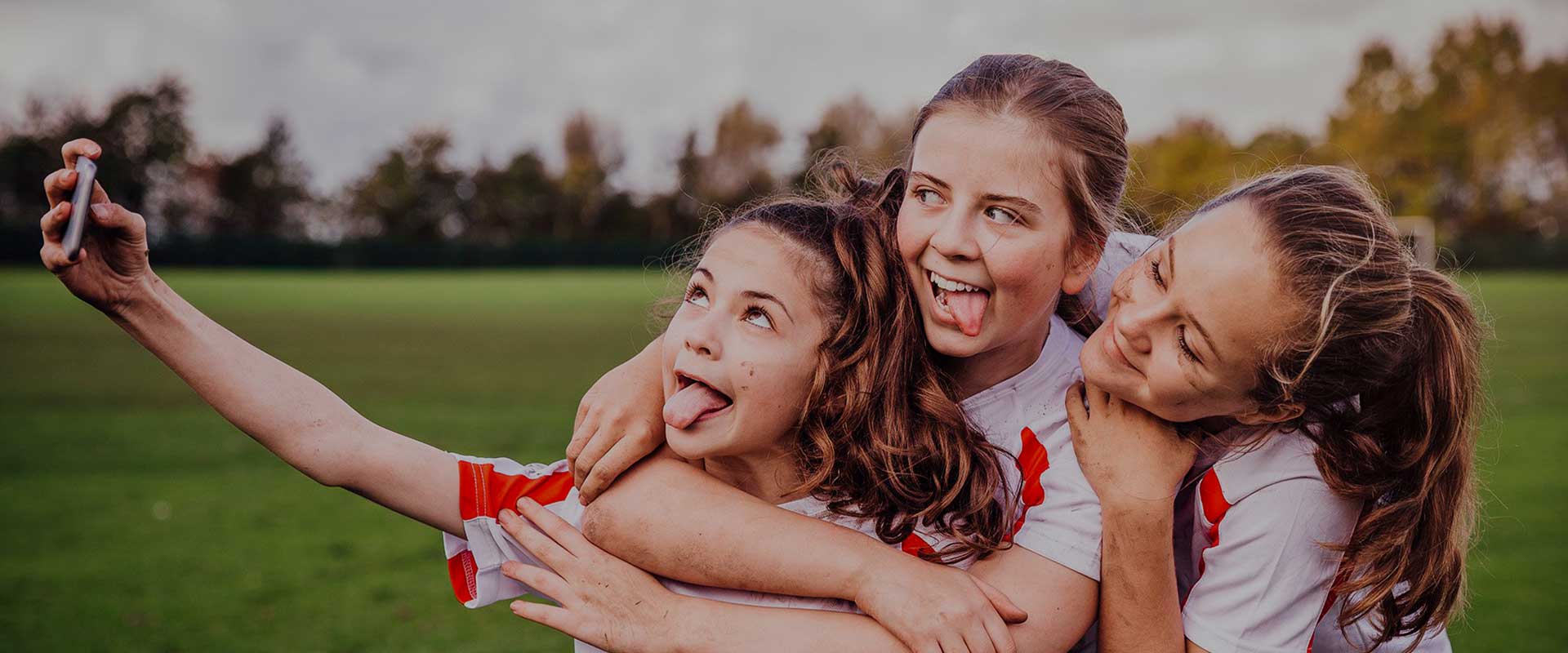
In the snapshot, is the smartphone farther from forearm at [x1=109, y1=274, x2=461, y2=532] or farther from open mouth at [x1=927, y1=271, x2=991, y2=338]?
open mouth at [x1=927, y1=271, x2=991, y2=338]

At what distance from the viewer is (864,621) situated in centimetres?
234

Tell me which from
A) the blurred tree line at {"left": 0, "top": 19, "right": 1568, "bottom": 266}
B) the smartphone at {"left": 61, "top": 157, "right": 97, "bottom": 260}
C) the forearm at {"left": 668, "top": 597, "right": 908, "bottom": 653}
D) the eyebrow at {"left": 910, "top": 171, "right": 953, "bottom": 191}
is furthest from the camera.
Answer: the blurred tree line at {"left": 0, "top": 19, "right": 1568, "bottom": 266}

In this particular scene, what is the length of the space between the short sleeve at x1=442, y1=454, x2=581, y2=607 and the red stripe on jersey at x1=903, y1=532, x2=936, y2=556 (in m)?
0.75

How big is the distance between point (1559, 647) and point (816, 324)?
15.1 ft

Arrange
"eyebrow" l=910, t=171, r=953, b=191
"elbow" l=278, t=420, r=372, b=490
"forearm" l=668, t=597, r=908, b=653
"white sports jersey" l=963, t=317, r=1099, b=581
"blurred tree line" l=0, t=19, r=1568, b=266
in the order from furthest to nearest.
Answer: "blurred tree line" l=0, t=19, r=1568, b=266 < "eyebrow" l=910, t=171, r=953, b=191 < "elbow" l=278, t=420, r=372, b=490 < "white sports jersey" l=963, t=317, r=1099, b=581 < "forearm" l=668, t=597, r=908, b=653

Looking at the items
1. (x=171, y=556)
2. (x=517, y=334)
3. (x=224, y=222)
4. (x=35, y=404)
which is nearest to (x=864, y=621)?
(x=171, y=556)

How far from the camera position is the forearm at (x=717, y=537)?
94.4 inches

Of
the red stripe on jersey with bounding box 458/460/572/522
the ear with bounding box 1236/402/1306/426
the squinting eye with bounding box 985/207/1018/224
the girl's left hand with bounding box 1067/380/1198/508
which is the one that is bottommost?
the red stripe on jersey with bounding box 458/460/572/522

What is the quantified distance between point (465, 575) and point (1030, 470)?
133cm

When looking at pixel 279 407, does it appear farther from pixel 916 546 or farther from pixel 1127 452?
pixel 1127 452

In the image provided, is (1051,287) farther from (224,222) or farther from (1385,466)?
(224,222)

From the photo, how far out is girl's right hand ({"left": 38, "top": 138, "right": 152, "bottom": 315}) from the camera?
7.40 feet

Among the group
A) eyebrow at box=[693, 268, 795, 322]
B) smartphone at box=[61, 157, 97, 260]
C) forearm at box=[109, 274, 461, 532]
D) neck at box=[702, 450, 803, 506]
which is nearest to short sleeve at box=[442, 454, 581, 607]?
forearm at box=[109, 274, 461, 532]

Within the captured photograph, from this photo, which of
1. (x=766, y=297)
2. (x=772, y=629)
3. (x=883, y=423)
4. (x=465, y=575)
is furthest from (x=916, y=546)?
(x=465, y=575)
